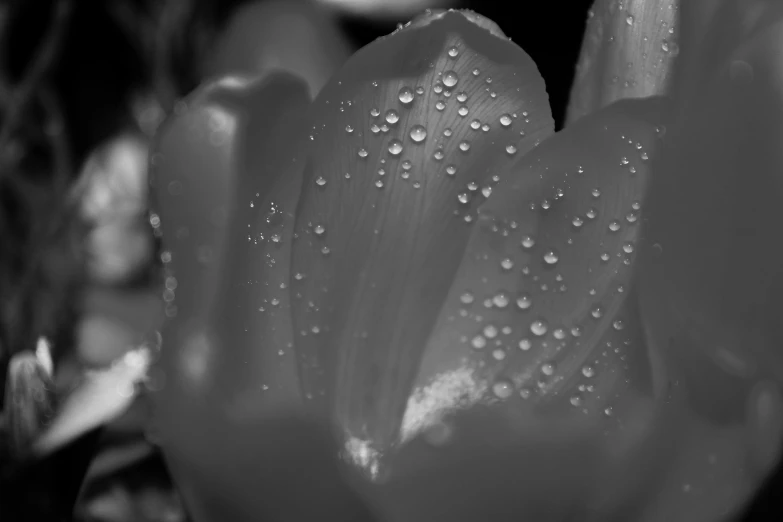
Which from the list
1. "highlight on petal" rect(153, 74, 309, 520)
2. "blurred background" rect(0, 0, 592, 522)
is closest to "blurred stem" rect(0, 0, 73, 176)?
"blurred background" rect(0, 0, 592, 522)

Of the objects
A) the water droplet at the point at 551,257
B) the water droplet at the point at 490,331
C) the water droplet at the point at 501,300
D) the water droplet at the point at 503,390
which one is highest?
the water droplet at the point at 551,257

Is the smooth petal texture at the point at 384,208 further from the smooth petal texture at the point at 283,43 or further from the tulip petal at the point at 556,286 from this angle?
the smooth petal texture at the point at 283,43

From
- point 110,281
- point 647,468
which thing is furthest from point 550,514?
point 110,281

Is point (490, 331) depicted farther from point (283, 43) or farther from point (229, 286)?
point (283, 43)

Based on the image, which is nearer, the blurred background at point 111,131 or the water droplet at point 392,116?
the water droplet at point 392,116

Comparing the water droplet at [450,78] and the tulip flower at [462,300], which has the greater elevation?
the water droplet at [450,78]

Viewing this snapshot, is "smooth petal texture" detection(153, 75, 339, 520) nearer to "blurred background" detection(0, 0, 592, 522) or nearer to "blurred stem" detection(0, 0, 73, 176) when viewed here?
"blurred background" detection(0, 0, 592, 522)

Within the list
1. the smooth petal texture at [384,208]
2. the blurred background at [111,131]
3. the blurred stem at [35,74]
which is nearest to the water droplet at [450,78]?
the smooth petal texture at [384,208]
